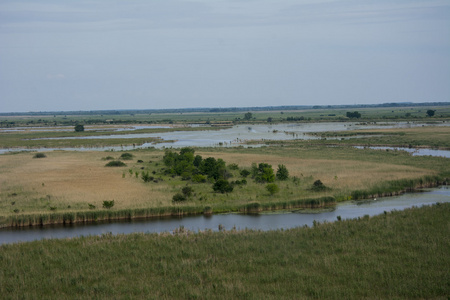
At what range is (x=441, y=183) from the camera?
1526 inches

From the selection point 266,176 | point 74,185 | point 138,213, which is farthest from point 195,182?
point 74,185

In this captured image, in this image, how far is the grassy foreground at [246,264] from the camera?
51.7 ft

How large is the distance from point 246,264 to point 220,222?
982 cm

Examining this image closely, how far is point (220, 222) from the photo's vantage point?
2816 centimetres

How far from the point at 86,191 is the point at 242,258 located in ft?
68.1

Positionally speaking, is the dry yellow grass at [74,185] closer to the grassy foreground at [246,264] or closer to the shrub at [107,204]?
the shrub at [107,204]

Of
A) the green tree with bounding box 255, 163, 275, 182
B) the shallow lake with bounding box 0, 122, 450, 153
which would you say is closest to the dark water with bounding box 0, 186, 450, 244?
the green tree with bounding box 255, 163, 275, 182

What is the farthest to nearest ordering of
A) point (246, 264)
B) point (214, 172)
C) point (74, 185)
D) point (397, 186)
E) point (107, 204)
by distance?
point (214, 172), point (74, 185), point (397, 186), point (107, 204), point (246, 264)

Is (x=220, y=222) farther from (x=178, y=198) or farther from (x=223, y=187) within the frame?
(x=223, y=187)

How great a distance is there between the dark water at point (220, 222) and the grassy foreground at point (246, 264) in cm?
350

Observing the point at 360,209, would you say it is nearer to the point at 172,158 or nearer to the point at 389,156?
the point at 172,158

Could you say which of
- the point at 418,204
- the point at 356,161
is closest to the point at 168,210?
the point at 418,204

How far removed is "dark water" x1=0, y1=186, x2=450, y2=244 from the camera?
26.3 m

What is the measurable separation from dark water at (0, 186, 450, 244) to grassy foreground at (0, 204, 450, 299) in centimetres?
350
